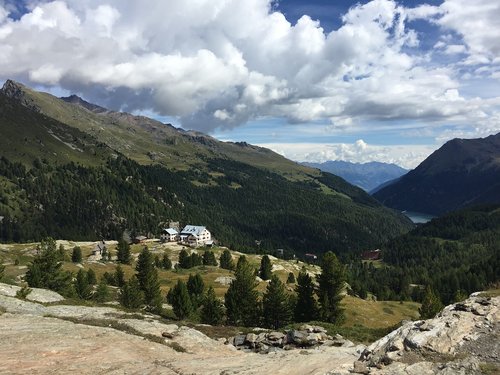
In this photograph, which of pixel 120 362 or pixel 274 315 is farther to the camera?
pixel 274 315

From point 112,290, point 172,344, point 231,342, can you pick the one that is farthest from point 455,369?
point 112,290

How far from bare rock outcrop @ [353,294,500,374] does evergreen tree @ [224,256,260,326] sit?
51320 millimetres

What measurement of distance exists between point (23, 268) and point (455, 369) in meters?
128

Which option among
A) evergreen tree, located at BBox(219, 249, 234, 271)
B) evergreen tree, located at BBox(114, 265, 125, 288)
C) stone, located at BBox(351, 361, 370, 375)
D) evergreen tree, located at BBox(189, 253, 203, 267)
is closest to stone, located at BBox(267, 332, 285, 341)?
stone, located at BBox(351, 361, 370, 375)

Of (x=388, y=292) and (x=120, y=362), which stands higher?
(x=120, y=362)

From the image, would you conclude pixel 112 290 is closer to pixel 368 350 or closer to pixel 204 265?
pixel 204 265

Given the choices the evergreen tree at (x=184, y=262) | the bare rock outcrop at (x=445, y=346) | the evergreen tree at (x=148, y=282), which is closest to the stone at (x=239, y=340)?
the bare rock outcrop at (x=445, y=346)

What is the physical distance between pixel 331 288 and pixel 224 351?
42.7m

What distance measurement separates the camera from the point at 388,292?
604ft

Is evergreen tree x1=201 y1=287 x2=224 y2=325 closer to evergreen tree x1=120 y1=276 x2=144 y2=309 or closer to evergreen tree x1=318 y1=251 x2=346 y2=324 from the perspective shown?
evergreen tree x1=120 y1=276 x2=144 y2=309

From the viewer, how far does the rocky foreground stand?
73.6 feet

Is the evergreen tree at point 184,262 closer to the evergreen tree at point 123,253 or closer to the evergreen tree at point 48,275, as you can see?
the evergreen tree at point 123,253

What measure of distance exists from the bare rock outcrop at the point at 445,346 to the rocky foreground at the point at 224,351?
0.15ft

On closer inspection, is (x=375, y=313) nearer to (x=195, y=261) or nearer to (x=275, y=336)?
(x=195, y=261)
